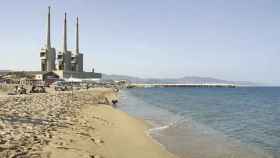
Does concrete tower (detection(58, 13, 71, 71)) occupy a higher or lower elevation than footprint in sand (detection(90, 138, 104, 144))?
higher

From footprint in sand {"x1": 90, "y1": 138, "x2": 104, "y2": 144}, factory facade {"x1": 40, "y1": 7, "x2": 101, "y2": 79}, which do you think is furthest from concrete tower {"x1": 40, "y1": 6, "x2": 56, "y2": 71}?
footprint in sand {"x1": 90, "y1": 138, "x2": 104, "y2": 144}

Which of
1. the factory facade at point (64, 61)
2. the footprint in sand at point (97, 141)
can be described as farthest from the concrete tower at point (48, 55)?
the footprint in sand at point (97, 141)

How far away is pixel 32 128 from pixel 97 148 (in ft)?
8.98

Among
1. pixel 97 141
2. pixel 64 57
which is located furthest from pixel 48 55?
pixel 97 141

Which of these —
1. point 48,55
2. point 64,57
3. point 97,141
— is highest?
point 48,55

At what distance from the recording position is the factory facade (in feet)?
392

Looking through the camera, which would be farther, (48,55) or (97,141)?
(48,55)

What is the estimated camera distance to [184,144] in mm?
13812

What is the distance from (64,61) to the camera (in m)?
127

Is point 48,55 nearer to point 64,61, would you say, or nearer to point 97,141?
point 64,61

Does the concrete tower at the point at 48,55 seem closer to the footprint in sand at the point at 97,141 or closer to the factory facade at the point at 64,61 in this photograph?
the factory facade at the point at 64,61

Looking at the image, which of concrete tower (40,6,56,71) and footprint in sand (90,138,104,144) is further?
concrete tower (40,6,56,71)

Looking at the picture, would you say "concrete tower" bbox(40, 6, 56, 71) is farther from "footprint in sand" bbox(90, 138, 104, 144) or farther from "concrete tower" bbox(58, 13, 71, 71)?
"footprint in sand" bbox(90, 138, 104, 144)

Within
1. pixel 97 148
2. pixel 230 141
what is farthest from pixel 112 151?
pixel 230 141
